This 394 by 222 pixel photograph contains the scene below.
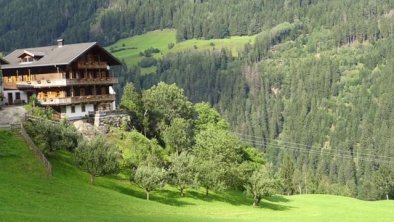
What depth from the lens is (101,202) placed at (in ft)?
209

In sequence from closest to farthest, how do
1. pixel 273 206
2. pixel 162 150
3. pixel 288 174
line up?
pixel 273 206 → pixel 162 150 → pixel 288 174

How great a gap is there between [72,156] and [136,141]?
11.0m

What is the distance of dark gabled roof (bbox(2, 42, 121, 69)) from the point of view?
10275 cm

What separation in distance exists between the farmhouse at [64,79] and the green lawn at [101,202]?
2090 cm

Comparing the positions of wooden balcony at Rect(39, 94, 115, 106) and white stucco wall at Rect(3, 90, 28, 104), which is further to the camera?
white stucco wall at Rect(3, 90, 28, 104)

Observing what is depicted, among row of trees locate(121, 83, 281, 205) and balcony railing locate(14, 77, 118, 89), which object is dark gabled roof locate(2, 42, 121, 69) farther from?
row of trees locate(121, 83, 281, 205)

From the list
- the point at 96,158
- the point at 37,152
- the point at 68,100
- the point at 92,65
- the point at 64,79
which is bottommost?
the point at 96,158

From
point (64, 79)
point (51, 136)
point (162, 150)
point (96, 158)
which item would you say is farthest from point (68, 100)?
point (96, 158)

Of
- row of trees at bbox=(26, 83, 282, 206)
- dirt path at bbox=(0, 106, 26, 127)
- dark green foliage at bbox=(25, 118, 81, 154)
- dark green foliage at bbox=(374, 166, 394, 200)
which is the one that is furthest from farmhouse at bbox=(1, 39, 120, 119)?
dark green foliage at bbox=(374, 166, 394, 200)

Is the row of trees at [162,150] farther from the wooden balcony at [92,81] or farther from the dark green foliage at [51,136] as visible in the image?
the wooden balcony at [92,81]

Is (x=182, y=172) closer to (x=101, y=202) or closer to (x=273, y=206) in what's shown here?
(x=273, y=206)

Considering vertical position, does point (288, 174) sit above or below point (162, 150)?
below

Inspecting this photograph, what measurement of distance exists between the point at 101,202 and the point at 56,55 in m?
51.1

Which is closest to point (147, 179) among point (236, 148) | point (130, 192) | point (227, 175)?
point (130, 192)
